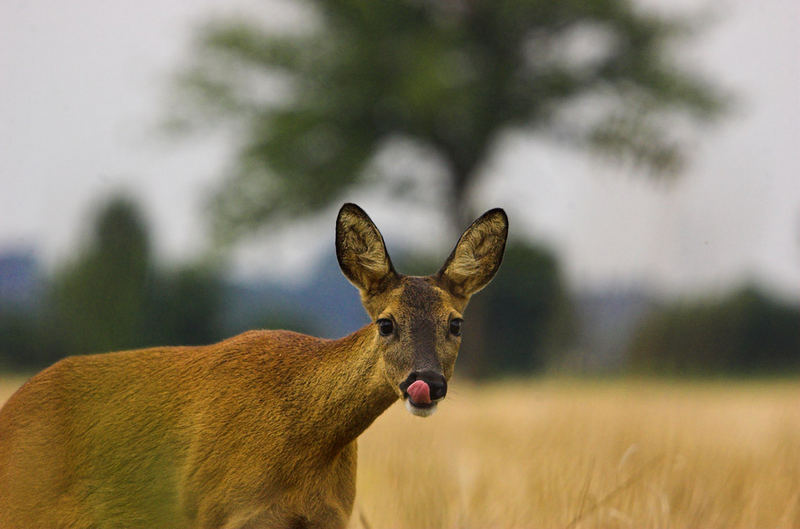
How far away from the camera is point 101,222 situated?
1842cm

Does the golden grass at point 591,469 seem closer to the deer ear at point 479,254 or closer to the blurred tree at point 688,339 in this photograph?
the deer ear at point 479,254

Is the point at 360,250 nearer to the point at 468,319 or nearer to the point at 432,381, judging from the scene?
the point at 432,381

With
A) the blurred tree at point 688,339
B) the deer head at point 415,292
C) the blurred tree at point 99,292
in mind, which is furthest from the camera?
the blurred tree at point 99,292

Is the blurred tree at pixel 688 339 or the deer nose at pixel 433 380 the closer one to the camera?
the deer nose at pixel 433 380

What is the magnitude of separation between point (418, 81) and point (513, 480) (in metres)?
15.4

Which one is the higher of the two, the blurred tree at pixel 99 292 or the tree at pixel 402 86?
the tree at pixel 402 86

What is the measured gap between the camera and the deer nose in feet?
11.2

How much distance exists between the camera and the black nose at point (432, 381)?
341cm

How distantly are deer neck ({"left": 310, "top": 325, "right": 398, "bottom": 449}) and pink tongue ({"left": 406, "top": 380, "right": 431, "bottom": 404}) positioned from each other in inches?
10.6

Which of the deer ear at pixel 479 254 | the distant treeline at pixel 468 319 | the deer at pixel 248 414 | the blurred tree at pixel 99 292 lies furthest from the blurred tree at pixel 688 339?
the deer at pixel 248 414

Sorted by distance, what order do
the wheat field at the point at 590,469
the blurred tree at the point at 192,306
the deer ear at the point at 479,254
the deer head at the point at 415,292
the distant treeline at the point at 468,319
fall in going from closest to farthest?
the deer head at the point at 415,292, the deer ear at the point at 479,254, the wheat field at the point at 590,469, the distant treeline at the point at 468,319, the blurred tree at the point at 192,306

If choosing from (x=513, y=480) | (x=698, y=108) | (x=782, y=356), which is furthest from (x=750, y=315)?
(x=513, y=480)

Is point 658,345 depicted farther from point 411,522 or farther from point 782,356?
point 782,356

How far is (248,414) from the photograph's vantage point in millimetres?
3891
